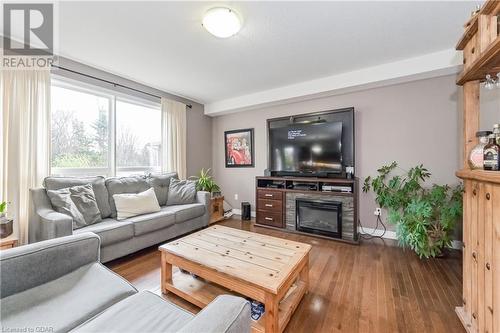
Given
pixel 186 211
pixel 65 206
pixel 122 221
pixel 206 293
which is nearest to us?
pixel 206 293

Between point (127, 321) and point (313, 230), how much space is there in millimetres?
2783

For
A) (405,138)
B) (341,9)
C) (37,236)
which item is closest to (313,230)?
(405,138)

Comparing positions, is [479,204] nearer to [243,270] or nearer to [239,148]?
[243,270]

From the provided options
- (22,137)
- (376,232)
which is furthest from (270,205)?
(22,137)

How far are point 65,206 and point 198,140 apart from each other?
267 centimetres

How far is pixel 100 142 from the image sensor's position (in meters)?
3.17

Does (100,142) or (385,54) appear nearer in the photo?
(385,54)

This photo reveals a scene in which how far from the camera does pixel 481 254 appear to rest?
125 centimetres

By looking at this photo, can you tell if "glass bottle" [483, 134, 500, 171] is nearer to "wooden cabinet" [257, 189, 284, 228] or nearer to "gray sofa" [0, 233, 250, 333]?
"gray sofa" [0, 233, 250, 333]

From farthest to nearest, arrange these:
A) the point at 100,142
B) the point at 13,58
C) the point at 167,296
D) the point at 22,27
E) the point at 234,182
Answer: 1. the point at 234,182
2. the point at 100,142
3. the point at 13,58
4. the point at 22,27
5. the point at 167,296

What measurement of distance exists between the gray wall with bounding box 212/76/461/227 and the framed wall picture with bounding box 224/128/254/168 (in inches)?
40.8

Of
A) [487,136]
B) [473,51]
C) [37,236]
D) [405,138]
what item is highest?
[473,51]

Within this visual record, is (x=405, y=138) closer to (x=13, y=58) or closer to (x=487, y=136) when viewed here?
(x=487, y=136)

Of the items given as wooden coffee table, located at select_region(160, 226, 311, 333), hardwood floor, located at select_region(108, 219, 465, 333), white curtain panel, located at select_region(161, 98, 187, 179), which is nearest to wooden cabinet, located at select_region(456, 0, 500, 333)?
hardwood floor, located at select_region(108, 219, 465, 333)
